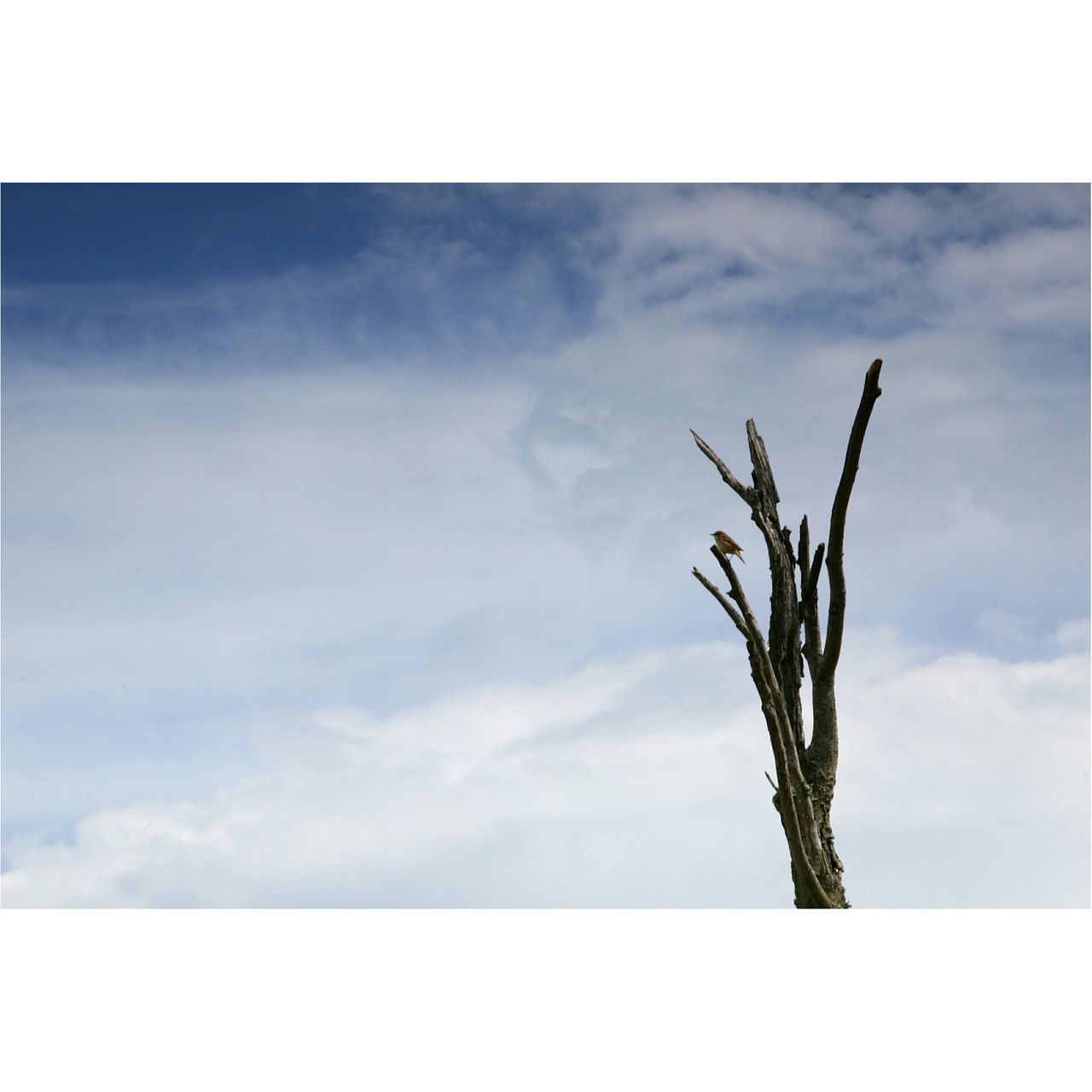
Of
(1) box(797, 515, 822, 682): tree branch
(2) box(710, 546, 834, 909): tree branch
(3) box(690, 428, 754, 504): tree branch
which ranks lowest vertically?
(2) box(710, 546, 834, 909): tree branch

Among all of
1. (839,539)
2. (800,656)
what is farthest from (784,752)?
(839,539)

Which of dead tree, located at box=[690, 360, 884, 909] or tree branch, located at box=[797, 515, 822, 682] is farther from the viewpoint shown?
tree branch, located at box=[797, 515, 822, 682]

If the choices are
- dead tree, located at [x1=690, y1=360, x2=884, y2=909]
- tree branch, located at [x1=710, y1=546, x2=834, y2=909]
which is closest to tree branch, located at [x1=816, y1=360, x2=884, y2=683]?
dead tree, located at [x1=690, y1=360, x2=884, y2=909]

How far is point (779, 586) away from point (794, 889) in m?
0.96

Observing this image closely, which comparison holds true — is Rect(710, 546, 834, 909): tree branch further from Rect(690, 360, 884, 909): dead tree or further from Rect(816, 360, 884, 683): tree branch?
Rect(816, 360, 884, 683): tree branch

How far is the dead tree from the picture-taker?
9.68 feet

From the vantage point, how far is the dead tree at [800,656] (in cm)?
295

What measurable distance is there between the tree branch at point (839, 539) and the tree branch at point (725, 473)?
0.32 metres
